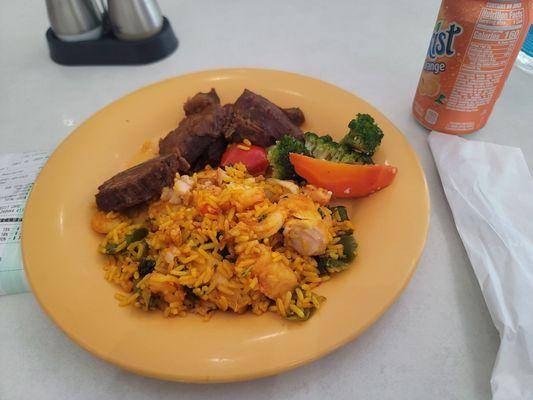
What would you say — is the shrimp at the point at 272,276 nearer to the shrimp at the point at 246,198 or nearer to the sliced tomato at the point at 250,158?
the shrimp at the point at 246,198

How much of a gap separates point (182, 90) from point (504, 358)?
1825mm

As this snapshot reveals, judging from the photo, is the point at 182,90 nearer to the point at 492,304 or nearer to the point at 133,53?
the point at 133,53

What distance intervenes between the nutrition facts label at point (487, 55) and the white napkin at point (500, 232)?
0.65ft

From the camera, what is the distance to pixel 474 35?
4.92ft

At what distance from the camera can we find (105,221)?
5.06 feet

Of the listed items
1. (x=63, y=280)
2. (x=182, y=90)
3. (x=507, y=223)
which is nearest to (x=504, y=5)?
(x=507, y=223)

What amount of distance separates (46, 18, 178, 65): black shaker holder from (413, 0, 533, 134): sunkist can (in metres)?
1.75

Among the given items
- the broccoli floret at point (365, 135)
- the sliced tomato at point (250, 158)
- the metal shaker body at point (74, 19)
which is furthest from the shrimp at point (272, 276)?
the metal shaker body at point (74, 19)

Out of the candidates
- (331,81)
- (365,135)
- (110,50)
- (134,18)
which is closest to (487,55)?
(365,135)

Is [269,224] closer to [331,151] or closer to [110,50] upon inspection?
[331,151]

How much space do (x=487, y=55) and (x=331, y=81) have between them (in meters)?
1.05

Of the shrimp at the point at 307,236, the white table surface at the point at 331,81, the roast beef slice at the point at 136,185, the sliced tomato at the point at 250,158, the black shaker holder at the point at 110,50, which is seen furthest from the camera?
the black shaker holder at the point at 110,50

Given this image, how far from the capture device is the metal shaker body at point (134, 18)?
2.37m

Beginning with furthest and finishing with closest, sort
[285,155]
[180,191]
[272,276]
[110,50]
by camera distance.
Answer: [110,50], [285,155], [180,191], [272,276]
